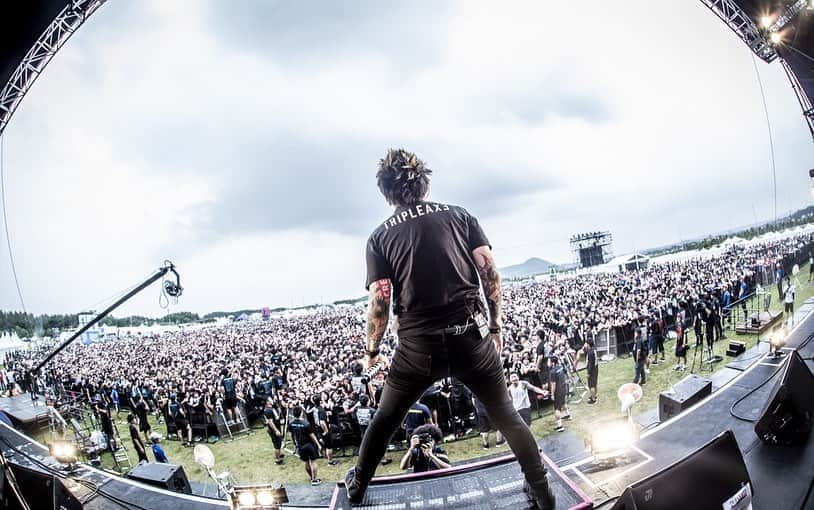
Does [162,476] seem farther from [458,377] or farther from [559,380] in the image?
[559,380]

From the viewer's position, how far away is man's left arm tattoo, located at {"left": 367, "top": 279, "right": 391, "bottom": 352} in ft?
4.72

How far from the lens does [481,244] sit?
1491 mm

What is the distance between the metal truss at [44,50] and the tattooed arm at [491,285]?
6269mm

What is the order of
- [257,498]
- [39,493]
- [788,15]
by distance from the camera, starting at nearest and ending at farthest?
1. [257,498]
2. [39,493]
3. [788,15]

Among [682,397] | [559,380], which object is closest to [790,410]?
[682,397]

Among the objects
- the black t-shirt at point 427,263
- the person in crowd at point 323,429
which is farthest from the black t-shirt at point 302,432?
the black t-shirt at point 427,263

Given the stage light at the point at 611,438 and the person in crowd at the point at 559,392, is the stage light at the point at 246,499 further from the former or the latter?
the person in crowd at the point at 559,392

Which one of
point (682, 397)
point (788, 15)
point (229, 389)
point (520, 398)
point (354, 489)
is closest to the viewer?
point (354, 489)

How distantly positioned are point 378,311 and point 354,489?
3.75ft

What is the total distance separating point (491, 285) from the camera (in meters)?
1.53

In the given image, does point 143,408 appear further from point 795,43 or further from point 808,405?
point 795,43

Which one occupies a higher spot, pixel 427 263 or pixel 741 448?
pixel 427 263

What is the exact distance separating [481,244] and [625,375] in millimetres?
8926

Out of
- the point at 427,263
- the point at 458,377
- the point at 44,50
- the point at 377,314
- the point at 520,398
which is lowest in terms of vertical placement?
the point at 520,398
